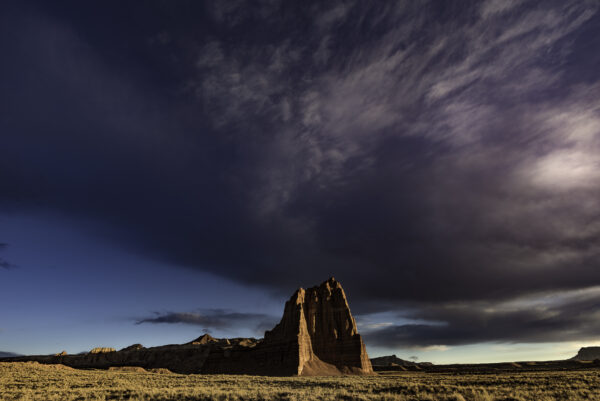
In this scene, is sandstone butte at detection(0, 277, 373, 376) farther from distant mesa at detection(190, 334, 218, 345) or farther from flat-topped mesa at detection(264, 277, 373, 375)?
distant mesa at detection(190, 334, 218, 345)

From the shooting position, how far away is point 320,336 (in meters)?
101

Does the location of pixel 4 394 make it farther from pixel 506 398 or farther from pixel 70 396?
pixel 506 398

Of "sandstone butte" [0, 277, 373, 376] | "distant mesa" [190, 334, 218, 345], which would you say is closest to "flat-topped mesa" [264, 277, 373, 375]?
"sandstone butte" [0, 277, 373, 376]

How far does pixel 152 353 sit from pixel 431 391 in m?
148

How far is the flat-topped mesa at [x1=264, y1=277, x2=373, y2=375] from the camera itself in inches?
3412

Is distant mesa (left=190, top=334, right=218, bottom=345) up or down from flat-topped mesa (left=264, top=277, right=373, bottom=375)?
up

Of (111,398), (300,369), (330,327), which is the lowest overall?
(111,398)

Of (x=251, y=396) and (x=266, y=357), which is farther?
(x=266, y=357)

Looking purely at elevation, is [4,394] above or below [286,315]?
below

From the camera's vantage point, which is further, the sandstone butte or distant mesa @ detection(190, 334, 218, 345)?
distant mesa @ detection(190, 334, 218, 345)

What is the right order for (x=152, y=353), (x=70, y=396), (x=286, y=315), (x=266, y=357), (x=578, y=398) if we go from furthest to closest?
(x=152, y=353) < (x=286, y=315) < (x=266, y=357) < (x=70, y=396) < (x=578, y=398)

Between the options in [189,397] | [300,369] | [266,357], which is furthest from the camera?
[266,357]

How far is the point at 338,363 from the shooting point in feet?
310

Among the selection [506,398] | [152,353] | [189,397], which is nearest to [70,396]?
[189,397]
